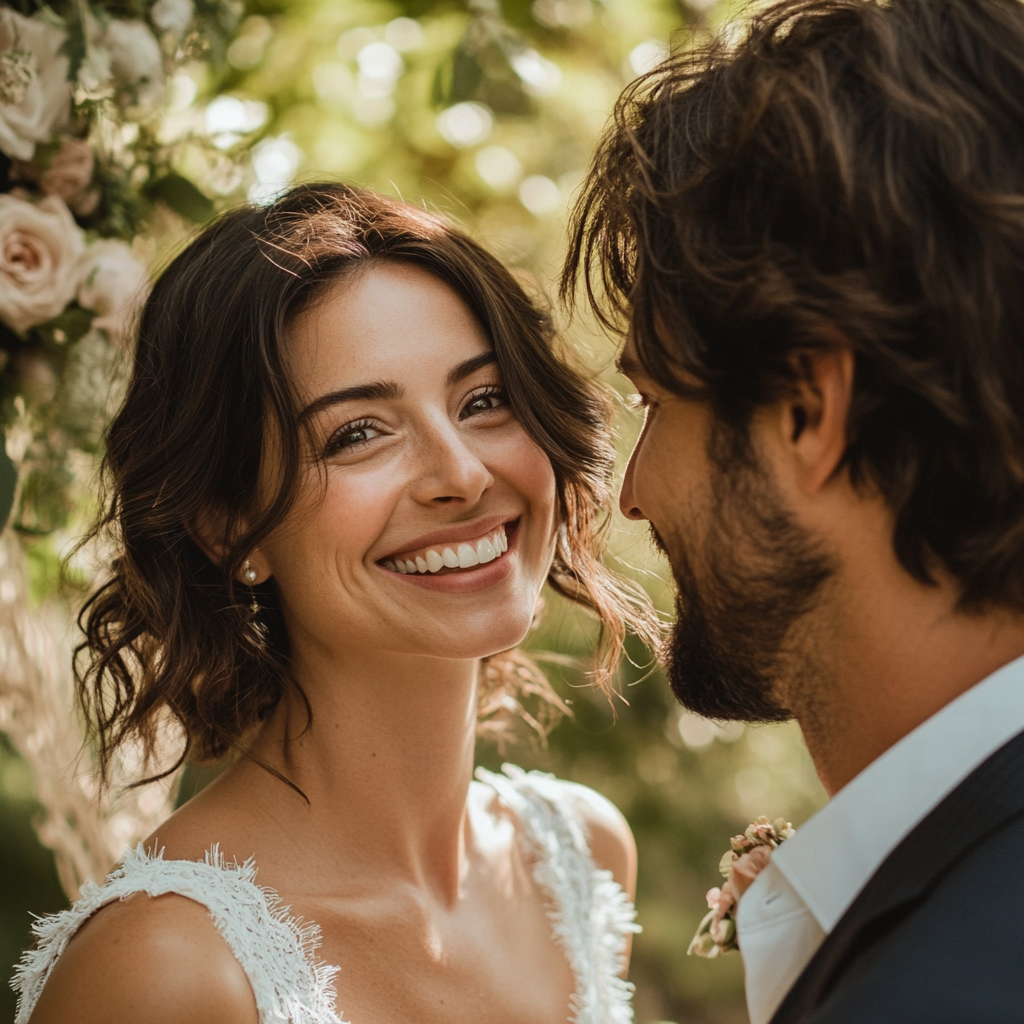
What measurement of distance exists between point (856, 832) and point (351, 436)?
1193mm

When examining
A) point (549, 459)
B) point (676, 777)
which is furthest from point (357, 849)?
point (676, 777)

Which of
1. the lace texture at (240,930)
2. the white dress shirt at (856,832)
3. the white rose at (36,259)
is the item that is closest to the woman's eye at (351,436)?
the white rose at (36,259)

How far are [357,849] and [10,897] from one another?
56.7 inches

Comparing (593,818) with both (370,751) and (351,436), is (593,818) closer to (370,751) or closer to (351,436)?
(370,751)

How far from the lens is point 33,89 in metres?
2.18

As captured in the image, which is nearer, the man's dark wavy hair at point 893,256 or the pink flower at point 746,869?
the man's dark wavy hair at point 893,256

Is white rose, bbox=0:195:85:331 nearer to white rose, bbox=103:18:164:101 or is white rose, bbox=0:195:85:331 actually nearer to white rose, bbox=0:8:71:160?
white rose, bbox=0:8:71:160

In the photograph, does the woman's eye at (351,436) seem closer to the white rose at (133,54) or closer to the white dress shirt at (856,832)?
the white rose at (133,54)

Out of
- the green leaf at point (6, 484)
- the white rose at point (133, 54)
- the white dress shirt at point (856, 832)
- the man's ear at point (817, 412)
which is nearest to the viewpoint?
the white dress shirt at point (856, 832)

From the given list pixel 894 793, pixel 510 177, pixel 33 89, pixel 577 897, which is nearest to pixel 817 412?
pixel 894 793

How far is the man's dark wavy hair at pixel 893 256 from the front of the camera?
1.55m

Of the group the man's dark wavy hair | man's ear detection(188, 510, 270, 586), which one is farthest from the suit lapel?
man's ear detection(188, 510, 270, 586)

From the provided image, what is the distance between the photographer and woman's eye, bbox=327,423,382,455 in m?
2.18

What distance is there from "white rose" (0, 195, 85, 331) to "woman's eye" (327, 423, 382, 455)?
0.66 m
